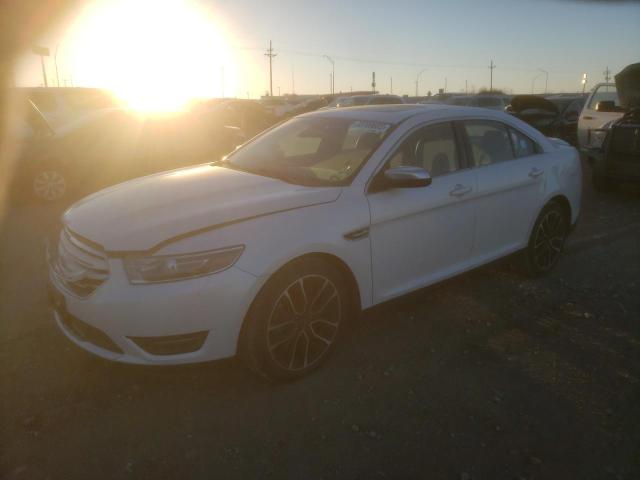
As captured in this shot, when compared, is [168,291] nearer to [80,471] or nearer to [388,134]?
[80,471]

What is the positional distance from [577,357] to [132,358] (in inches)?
108

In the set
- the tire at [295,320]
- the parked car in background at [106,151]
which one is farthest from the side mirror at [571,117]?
the tire at [295,320]

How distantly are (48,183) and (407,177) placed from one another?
6657 mm

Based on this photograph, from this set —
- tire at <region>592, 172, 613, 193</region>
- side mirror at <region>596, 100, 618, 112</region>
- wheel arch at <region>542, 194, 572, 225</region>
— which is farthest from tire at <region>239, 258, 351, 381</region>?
side mirror at <region>596, 100, 618, 112</region>

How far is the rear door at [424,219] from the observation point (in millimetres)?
3307

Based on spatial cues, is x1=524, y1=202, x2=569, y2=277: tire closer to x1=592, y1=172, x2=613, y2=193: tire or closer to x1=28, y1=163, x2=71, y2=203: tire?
x1=592, y1=172, x2=613, y2=193: tire

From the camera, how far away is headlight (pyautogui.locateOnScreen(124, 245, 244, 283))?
259cm

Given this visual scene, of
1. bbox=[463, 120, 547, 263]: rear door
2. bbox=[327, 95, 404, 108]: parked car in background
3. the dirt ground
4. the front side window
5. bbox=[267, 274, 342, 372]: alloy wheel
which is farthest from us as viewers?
bbox=[327, 95, 404, 108]: parked car in background

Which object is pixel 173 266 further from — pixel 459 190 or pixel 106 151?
pixel 106 151

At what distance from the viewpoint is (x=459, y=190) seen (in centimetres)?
376

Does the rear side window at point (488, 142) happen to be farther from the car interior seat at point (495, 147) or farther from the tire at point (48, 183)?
the tire at point (48, 183)

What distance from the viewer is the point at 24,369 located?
10.3 ft

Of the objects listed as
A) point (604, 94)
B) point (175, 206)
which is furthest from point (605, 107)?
point (175, 206)

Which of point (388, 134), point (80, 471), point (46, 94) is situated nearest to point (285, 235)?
point (388, 134)
